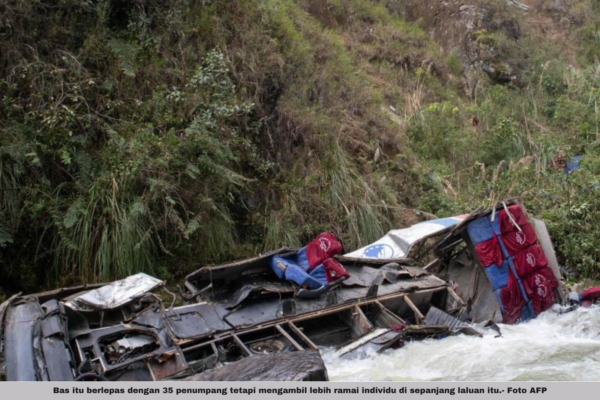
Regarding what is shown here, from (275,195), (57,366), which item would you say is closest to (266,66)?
(275,195)

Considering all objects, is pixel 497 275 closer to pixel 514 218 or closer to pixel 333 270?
pixel 514 218

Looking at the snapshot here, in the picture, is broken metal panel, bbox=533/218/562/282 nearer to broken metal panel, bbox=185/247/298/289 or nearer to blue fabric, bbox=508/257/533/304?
blue fabric, bbox=508/257/533/304

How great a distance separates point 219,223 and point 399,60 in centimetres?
1011

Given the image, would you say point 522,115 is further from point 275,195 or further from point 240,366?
point 240,366

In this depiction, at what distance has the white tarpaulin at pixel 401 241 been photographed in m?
7.61

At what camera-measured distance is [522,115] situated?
14.0 meters

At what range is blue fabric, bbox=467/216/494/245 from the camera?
23.6 feet

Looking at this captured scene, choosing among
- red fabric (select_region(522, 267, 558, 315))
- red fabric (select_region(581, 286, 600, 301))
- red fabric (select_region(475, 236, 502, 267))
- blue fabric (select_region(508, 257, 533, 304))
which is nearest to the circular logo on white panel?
red fabric (select_region(475, 236, 502, 267))

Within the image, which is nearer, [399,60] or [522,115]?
[522,115]

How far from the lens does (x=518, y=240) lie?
7.16m

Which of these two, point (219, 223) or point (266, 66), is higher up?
point (266, 66)

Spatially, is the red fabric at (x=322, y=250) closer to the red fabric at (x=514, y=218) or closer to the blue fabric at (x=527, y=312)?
the red fabric at (x=514, y=218)

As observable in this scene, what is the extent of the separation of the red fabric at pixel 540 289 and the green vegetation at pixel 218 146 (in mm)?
1815

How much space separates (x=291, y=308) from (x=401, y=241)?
89.7 inches
